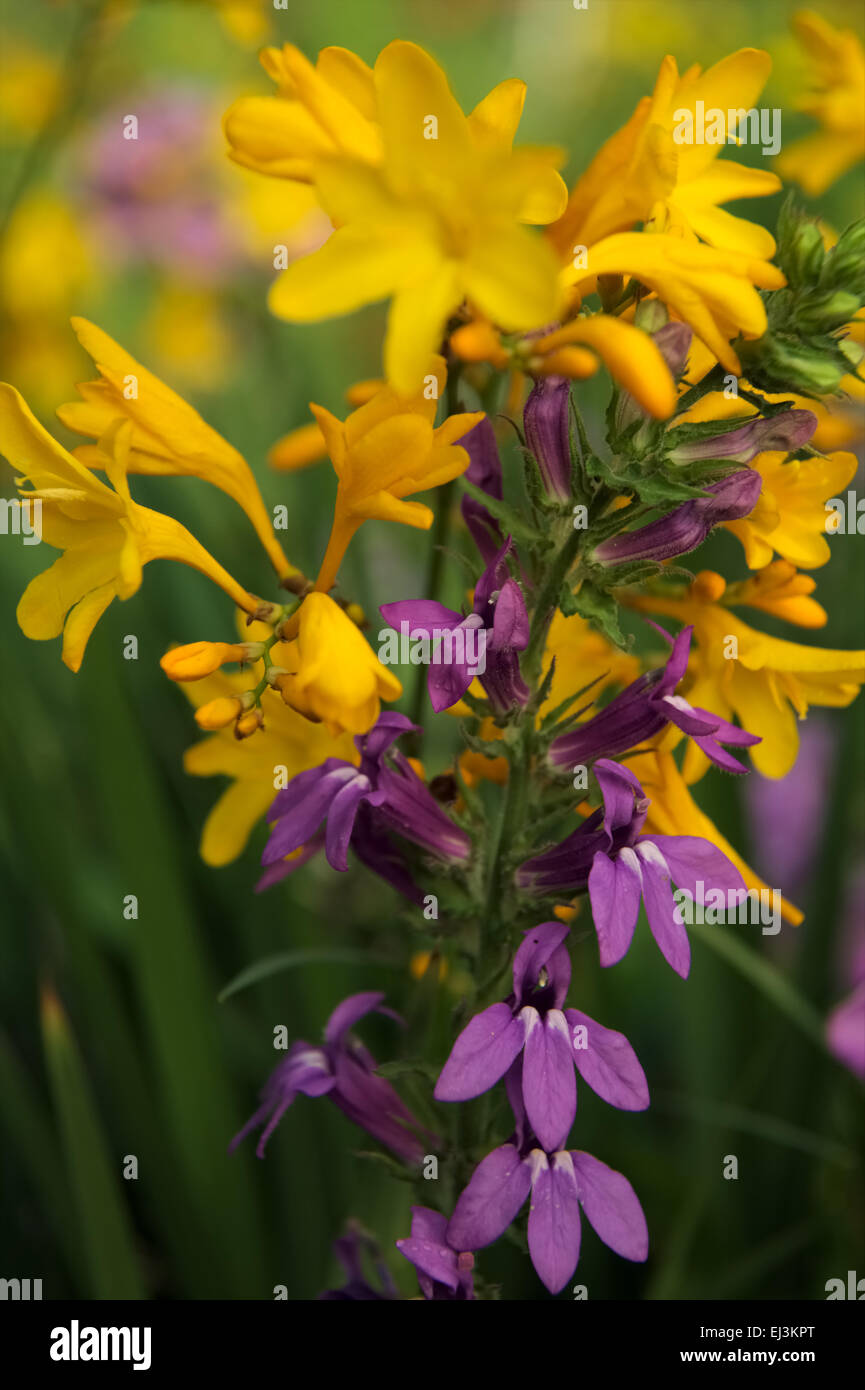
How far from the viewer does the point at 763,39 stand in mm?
3682

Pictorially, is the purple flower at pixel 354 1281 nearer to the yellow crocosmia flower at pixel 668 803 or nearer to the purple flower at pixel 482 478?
the yellow crocosmia flower at pixel 668 803

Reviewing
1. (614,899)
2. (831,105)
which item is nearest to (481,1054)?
(614,899)

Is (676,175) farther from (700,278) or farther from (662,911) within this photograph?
(662,911)

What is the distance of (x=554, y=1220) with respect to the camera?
830mm

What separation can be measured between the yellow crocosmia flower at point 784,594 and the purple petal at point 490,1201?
0.52 meters

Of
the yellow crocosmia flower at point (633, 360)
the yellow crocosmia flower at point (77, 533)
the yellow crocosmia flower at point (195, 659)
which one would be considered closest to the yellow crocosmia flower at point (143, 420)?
the yellow crocosmia flower at point (77, 533)

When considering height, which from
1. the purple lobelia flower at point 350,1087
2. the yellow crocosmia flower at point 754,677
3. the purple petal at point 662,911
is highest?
the yellow crocosmia flower at point 754,677

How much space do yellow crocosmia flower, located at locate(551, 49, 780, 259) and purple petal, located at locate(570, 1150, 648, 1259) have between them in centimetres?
71

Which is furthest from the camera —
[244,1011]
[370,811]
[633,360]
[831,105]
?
[244,1011]

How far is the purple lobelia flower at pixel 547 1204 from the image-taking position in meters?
0.82

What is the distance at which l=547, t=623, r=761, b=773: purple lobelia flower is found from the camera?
88 centimetres

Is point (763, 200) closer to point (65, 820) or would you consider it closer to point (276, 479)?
point (276, 479)

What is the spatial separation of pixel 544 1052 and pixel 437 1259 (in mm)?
185

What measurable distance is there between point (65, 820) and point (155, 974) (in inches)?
12.9
